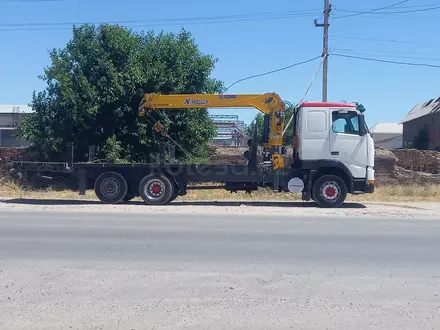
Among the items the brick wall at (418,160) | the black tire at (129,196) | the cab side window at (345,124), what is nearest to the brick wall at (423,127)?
the brick wall at (418,160)

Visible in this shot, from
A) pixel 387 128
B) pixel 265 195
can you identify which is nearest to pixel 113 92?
pixel 265 195

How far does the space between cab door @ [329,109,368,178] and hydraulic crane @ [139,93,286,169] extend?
164 cm

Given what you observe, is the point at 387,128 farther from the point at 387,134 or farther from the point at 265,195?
the point at 265,195

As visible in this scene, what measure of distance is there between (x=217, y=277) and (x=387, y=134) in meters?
73.5

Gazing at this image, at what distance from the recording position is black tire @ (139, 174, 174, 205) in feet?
58.9

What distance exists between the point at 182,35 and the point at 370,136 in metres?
10.8

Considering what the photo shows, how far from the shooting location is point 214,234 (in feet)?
38.4

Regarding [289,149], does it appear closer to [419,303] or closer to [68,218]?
[68,218]

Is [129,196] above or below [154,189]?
below

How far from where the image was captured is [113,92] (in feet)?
74.2

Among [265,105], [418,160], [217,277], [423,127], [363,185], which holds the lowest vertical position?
[217,277]

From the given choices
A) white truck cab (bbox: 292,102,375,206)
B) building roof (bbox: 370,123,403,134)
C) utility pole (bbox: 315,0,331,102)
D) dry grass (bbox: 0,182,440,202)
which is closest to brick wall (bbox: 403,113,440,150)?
utility pole (bbox: 315,0,331,102)

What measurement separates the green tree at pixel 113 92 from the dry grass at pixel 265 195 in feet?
6.55

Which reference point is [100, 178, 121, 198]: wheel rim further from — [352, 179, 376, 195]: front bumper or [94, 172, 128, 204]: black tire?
[352, 179, 376, 195]: front bumper
